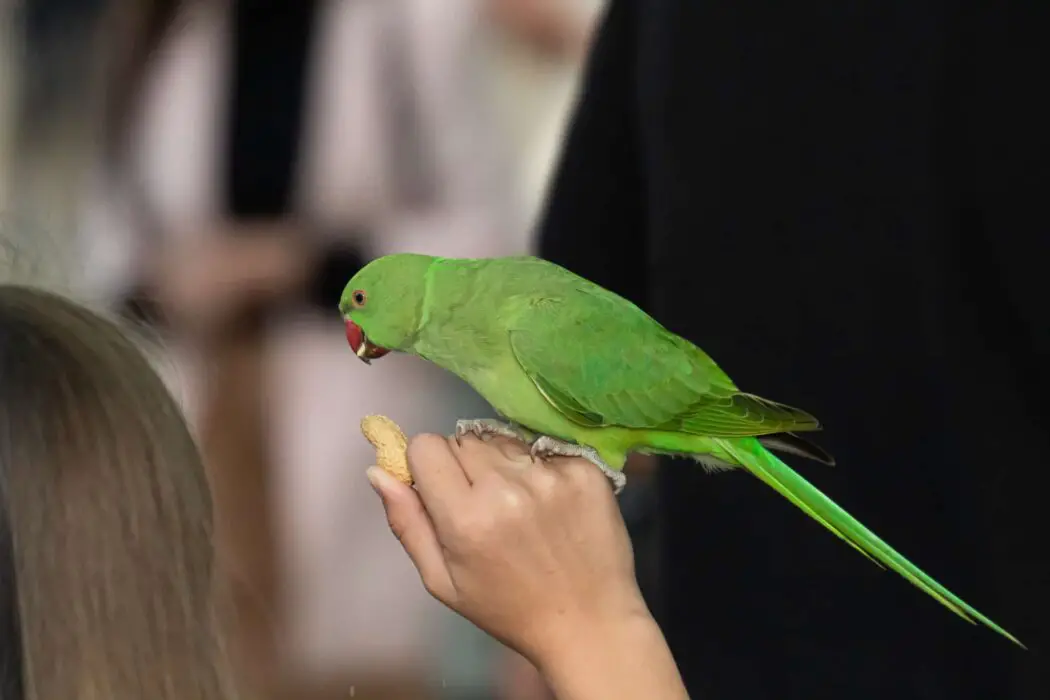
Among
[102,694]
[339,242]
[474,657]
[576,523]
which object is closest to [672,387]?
[576,523]

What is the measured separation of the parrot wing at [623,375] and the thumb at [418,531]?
0.08 meters

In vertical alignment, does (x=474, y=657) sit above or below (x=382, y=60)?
below

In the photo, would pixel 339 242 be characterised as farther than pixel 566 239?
Yes

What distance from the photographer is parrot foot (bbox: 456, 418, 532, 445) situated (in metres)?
0.45

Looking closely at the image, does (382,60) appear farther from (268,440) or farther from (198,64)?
(268,440)

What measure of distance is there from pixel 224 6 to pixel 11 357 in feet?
2.05

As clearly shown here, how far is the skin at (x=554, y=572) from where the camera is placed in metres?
0.38

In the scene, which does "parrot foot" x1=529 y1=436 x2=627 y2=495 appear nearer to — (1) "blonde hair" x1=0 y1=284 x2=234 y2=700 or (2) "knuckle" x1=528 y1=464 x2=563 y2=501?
(2) "knuckle" x1=528 y1=464 x2=563 y2=501

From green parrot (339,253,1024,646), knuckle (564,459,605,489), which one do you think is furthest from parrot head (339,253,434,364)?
knuckle (564,459,605,489)

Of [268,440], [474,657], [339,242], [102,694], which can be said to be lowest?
[474,657]

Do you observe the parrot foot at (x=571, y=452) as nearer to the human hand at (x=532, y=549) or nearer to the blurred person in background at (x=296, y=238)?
the human hand at (x=532, y=549)

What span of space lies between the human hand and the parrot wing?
4cm

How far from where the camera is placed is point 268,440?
38.4 inches

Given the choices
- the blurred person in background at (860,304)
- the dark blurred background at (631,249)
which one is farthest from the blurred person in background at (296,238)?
the blurred person in background at (860,304)
